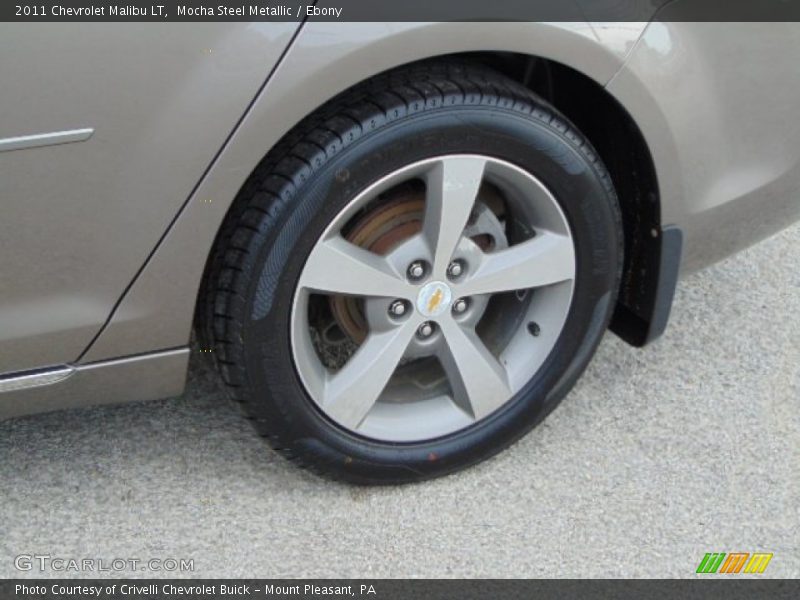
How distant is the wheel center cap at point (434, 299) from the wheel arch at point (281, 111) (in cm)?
42

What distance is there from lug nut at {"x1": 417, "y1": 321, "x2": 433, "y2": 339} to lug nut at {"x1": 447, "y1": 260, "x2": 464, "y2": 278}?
0.38 ft

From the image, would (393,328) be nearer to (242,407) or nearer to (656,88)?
(242,407)

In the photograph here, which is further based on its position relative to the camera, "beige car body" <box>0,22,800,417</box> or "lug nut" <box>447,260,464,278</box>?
"lug nut" <box>447,260,464,278</box>

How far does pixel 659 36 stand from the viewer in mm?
2135

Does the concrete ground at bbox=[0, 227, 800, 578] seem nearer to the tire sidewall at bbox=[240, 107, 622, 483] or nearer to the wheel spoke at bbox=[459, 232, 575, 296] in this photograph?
the tire sidewall at bbox=[240, 107, 622, 483]

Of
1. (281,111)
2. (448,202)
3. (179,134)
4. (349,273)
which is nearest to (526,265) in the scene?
(448,202)

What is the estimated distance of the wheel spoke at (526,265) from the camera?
236 centimetres

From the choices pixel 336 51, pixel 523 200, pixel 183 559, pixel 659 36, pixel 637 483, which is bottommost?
pixel 183 559

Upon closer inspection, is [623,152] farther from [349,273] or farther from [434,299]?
[349,273]

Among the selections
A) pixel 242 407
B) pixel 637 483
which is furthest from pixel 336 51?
pixel 637 483

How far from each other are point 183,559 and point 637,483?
962 mm

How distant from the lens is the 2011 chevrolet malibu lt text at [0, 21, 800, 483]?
1.89 meters

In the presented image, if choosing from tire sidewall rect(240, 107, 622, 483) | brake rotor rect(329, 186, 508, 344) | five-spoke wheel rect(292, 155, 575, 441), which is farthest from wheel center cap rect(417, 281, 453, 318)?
tire sidewall rect(240, 107, 622, 483)

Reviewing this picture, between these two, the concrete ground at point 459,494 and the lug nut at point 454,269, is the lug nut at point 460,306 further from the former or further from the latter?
the concrete ground at point 459,494
